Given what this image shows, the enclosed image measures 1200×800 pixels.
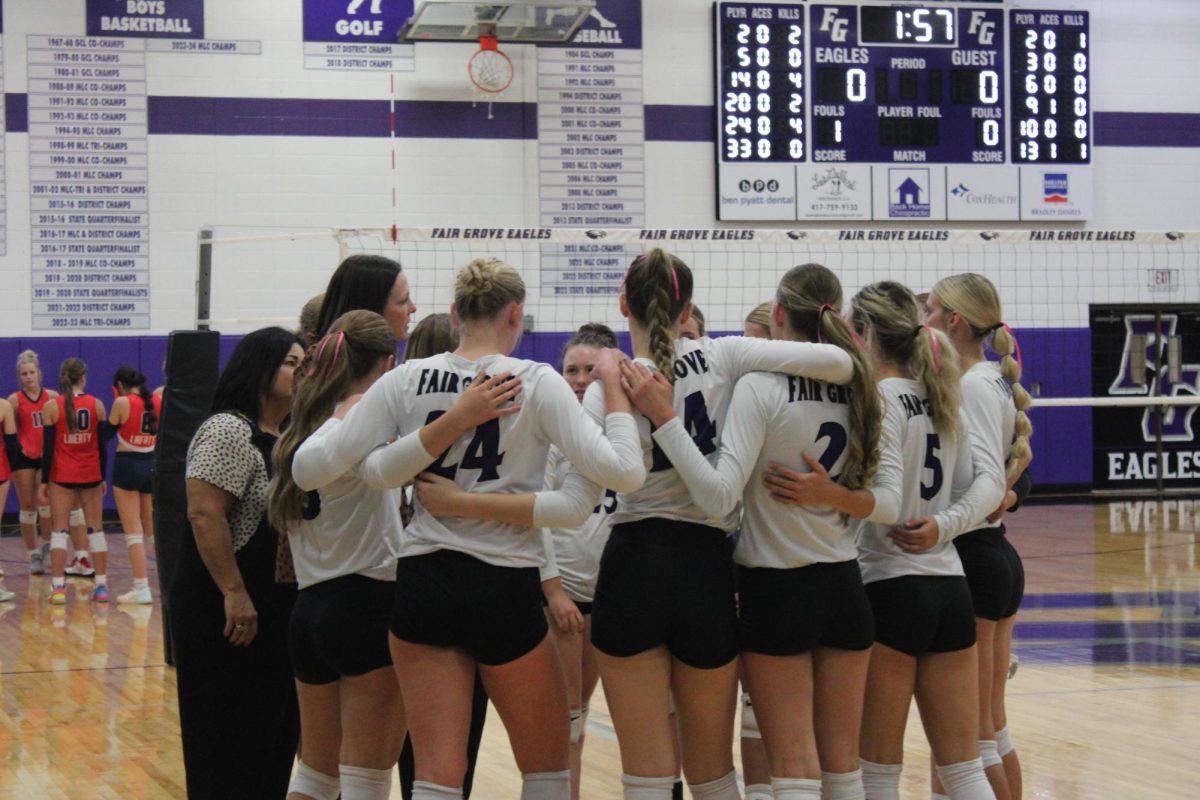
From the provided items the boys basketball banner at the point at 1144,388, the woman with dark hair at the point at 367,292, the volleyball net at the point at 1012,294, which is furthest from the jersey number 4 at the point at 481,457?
the boys basketball banner at the point at 1144,388

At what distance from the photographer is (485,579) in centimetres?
291

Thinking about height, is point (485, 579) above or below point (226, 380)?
below

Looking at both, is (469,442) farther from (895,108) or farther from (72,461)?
(895,108)

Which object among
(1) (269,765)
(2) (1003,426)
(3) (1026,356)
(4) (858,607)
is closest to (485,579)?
(4) (858,607)

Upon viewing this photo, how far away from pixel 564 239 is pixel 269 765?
20.1ft

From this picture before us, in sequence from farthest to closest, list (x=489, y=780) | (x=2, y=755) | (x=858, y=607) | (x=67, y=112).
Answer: (x=67, y=112) < (x=2, y=755) < (x=489, y=780) < (x=858, y=607)

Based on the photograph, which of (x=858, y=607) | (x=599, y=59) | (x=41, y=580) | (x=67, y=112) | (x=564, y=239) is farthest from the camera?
(x=599, y=59)

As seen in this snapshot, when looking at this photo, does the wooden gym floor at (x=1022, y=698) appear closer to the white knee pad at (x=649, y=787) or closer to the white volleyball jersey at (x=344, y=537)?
the white knee pad at (x=649, y=787)

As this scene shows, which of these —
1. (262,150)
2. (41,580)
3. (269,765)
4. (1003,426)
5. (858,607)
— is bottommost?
(41,580)

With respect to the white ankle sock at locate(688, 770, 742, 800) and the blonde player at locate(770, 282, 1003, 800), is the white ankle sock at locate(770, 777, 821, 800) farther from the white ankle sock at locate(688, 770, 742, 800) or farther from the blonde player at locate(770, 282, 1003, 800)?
the blonde player at locate(770, 282, 1003, 800)

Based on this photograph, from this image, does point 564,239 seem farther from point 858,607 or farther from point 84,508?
point 858,607

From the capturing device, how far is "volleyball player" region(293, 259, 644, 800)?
9.48ft

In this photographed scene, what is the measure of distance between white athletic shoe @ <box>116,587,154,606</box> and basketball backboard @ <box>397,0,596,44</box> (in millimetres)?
5813

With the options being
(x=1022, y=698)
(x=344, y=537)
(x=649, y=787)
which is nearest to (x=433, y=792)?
(x=649, y=787)
